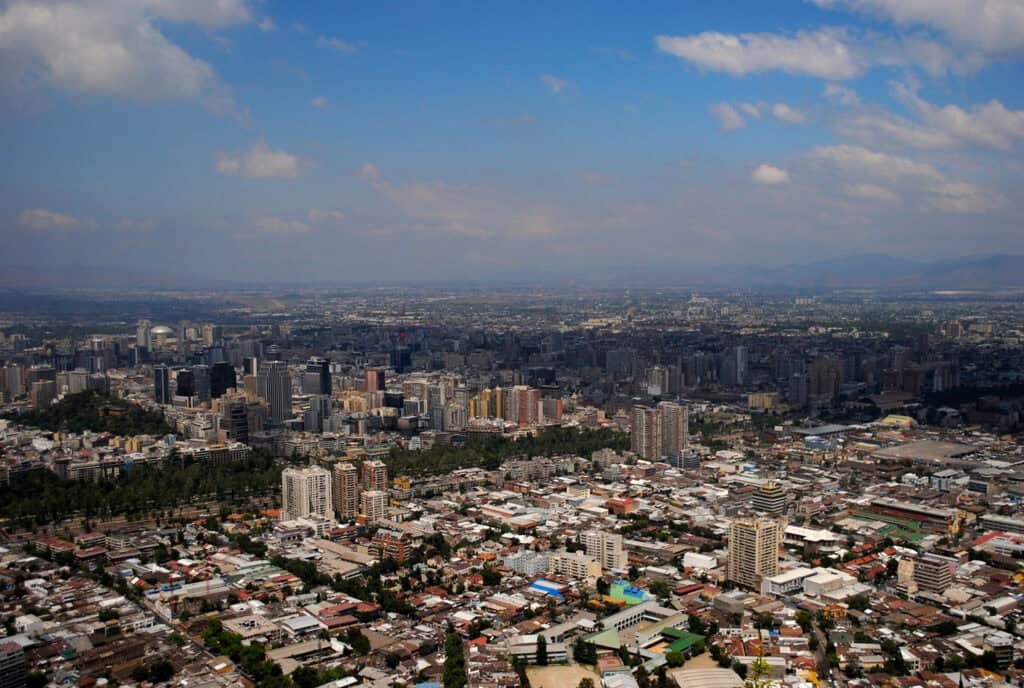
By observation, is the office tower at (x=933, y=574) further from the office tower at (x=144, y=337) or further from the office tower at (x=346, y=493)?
the office tower at (x=144, y=337)

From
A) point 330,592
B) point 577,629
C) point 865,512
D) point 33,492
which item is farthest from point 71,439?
point 865,512

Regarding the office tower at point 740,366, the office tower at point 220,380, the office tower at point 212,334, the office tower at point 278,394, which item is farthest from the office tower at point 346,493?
the office tower at point 212,334

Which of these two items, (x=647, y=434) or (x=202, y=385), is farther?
(x=202, y=385)

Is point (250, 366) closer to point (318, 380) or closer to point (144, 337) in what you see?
point (318, 380)

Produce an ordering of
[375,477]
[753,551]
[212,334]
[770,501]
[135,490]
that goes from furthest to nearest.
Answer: [212,334]
[135,490]
[375,477]
[770,501]
[753,551]

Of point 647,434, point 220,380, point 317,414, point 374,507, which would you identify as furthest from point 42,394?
point 647,434

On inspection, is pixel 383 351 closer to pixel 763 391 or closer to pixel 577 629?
pixel 763 391
